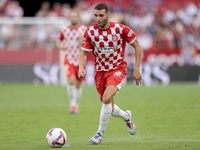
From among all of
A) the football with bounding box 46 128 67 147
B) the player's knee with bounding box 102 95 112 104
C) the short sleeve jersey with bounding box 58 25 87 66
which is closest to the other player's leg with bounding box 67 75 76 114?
the short sleeve jersey with bounding box 58 25 87 66

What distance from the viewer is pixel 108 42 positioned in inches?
236

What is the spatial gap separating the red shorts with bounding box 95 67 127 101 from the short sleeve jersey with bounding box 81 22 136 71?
0.08 metres

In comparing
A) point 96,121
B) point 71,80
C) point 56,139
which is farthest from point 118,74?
point 71,80

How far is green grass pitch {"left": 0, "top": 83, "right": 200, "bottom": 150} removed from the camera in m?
5.66

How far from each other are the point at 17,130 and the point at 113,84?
223 cm

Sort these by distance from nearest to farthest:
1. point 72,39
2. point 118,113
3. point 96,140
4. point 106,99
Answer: point 96,140, point 106,99, point 118,113, point 72,39

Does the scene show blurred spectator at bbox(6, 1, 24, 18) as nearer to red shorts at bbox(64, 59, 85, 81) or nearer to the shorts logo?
red shorts at bbox(64, 59, 85, 81)

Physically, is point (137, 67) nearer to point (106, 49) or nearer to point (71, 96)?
point (106, 49)

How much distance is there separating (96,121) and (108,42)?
265 centimetres

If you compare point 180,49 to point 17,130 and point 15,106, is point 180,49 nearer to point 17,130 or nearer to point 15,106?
point 15,106

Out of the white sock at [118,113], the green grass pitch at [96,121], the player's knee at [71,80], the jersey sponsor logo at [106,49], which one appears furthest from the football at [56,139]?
the player's knee at [71,80]

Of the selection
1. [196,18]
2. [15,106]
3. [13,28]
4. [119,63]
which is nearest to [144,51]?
[196,18]

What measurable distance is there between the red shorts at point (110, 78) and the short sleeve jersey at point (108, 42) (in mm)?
79

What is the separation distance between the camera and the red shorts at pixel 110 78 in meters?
6.00
